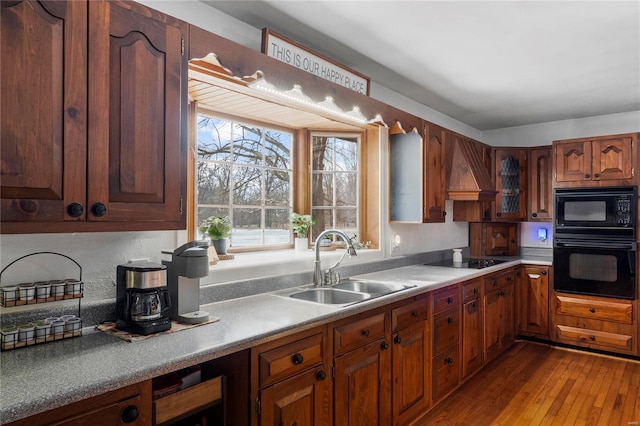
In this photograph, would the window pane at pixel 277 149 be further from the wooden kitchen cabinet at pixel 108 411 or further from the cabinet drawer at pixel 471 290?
the wooden kitchen cabinet at pixel 108 411

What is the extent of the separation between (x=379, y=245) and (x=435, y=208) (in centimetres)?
59

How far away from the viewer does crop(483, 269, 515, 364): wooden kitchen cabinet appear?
12.2ft

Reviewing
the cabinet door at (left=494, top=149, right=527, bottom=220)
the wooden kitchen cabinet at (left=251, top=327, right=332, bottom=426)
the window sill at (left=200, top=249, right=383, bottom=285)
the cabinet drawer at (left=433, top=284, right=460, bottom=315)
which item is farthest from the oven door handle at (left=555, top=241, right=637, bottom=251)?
the wooden kitchen cabinet at (left=251, top=327, right=332, bottom=426)

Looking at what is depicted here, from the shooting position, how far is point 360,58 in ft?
9.50

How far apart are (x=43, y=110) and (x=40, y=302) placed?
679mm

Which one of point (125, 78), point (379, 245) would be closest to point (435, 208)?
point (379, 245)

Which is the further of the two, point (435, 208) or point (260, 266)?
point (435, 208)

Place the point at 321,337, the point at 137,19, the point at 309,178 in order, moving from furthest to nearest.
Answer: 1. the point at 309,178
2. the point at 321,337
3. the point at 137,19

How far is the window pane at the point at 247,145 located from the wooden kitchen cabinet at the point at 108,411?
181cm

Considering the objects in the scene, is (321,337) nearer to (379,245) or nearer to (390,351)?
(390,351)

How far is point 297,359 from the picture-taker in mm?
1810

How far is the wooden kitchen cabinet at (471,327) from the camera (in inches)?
130

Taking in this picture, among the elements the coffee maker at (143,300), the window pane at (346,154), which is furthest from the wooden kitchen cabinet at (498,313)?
the coffee maker at (143,300)

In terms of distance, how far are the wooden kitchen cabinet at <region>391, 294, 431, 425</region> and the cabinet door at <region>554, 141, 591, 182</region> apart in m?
2.50
